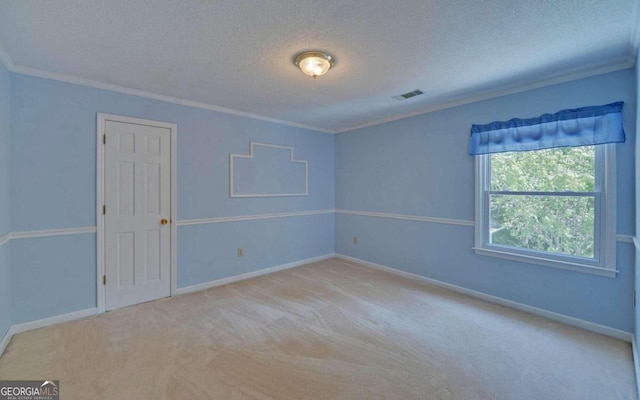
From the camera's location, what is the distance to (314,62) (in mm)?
2301

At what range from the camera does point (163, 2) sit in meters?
1.65

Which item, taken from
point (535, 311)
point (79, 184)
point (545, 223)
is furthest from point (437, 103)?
point (79, 184)

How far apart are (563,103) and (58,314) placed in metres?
5.34

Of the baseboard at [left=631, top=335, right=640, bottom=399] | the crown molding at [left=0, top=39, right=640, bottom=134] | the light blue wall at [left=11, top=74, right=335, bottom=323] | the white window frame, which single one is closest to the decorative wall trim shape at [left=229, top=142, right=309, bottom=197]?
the light blue wall at [left=11, top=74, right=335, bottom=323]

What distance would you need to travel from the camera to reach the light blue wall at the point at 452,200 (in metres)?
2.44

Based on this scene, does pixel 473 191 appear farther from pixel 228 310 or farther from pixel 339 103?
pixel 228 310

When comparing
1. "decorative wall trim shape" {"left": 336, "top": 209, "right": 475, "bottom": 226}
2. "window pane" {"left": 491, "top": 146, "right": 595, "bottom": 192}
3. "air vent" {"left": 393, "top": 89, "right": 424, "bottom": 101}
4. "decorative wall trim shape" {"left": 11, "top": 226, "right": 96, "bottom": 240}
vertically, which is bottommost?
"decorative wall trim shape" {"left": 11, "top": 226, "right": 96, "bottom": 240}

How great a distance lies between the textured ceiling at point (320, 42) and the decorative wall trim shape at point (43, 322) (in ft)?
7.57

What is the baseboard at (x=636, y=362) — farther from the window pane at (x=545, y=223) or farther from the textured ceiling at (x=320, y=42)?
the textured ceiling at (x=320, y=42)

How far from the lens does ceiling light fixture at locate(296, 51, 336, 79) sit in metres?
2.24

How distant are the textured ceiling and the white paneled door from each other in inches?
23.2

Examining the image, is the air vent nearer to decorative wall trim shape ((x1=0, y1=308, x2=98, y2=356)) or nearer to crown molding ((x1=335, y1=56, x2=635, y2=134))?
crown molding ((x1=335, y1=56, x2=635, y2=134))

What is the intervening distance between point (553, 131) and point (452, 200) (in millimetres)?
1244

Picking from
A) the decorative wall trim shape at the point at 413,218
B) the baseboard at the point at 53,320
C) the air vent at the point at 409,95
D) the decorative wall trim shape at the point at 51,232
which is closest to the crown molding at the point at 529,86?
the air vent at the point at 409,95
